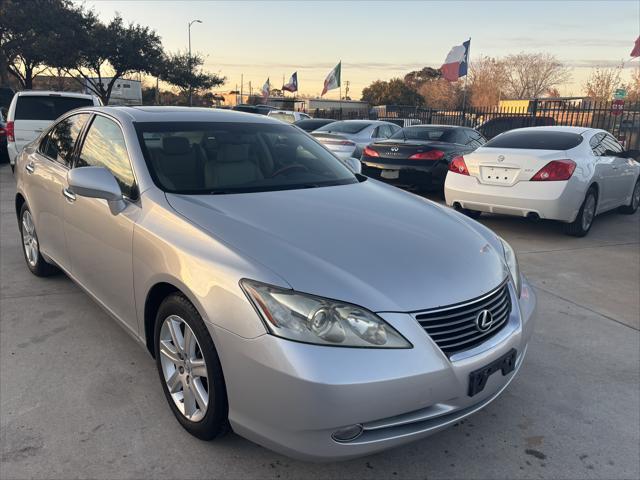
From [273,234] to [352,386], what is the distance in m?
0.83

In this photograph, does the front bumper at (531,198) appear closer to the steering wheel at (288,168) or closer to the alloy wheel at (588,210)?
the alloy wheel at (588,210)

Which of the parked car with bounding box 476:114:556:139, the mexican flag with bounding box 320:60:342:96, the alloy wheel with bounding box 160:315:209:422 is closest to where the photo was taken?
the alloy wheel with bounding box 160:315:209:422

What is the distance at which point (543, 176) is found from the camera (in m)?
6.55

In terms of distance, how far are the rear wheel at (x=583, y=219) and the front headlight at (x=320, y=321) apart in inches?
228

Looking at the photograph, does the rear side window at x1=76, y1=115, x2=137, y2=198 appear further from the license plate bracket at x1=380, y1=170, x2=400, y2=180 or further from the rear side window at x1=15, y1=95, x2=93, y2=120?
the rear side window at x1=15, y1=95, x2=93, y2=120

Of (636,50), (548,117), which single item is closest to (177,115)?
(548,117)

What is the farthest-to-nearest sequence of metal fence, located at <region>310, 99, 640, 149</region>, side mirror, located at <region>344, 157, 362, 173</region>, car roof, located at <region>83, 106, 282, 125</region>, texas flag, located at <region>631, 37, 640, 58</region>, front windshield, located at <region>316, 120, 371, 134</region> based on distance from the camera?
texas flag, located at <region>631, 37, 640, 58</region> < metal fence, located at <region>310, 99, 640, 149</region> < front windshield, located at <region>316, 120, 371, 134</region> < side mirror, located at <region>344, 157, 362, 173</region> < car roof, located at <region>83, 106, 282, 125</region>

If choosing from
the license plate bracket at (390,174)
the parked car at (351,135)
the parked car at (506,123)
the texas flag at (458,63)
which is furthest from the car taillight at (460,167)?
the texas flag at (458,63)

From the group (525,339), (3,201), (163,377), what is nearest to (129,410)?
(163,377)

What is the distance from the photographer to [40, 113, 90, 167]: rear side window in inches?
154

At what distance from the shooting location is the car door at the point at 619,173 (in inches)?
303

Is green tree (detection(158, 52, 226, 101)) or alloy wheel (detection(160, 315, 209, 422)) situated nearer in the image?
alloy wheel (detection(160, 315, 209, 422))

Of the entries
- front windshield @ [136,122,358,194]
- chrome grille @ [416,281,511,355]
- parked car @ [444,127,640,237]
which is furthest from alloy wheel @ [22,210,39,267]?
parked car @ [444,127,640,237]

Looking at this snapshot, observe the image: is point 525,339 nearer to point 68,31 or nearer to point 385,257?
point 385,257
